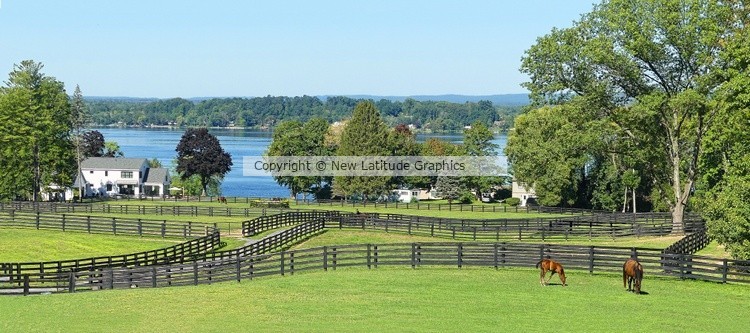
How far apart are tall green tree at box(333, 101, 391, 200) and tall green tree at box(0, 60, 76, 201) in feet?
86.6

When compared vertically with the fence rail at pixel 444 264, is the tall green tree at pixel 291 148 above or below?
above

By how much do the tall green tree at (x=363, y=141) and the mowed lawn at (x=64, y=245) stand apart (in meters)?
44.5

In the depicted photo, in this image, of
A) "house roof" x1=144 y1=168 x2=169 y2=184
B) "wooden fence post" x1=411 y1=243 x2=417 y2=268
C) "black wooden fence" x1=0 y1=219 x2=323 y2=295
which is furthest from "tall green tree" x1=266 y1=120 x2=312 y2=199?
"wooden fence post" x1=411 y1=243 x2=417 y2=268

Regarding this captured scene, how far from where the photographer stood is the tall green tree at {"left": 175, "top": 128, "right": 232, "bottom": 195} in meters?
105

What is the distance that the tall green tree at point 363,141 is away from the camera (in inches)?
3792

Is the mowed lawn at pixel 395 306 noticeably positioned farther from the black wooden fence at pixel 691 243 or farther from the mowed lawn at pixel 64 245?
the mowed lawn at pixel 64 245

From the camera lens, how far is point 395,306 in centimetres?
2623

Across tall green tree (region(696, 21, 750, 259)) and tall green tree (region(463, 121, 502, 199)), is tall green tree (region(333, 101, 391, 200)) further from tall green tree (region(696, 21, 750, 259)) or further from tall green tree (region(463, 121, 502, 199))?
tall green tree (region(696, 21, 750, 259))

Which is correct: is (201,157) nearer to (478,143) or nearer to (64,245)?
(478,143)

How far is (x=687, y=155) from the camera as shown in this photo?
6006 cm

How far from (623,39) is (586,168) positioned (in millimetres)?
37299

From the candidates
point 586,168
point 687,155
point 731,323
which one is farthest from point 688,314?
point 586,168

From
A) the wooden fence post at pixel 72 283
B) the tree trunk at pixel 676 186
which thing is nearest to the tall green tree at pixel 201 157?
the tree trunk at pixel 676 186

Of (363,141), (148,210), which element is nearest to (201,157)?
(363,141)
